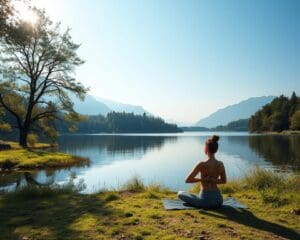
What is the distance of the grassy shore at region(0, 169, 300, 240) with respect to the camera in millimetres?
7906

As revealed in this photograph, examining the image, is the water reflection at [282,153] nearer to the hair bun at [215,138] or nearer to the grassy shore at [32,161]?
the hair bun at [215,138]

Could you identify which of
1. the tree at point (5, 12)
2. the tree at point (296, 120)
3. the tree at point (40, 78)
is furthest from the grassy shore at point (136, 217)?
the tree at point (296, 120)

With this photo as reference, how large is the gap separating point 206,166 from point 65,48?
116 ft

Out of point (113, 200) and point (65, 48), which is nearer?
point (113, 200)

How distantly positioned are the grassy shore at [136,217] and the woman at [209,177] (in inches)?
15.6

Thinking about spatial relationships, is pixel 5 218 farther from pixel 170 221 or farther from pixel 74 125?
pixel 74 125

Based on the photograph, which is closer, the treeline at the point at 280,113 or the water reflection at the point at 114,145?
the water reflection at the point at 114,145

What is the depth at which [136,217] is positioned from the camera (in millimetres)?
9359

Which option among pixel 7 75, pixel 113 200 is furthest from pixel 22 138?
pixel 113 200

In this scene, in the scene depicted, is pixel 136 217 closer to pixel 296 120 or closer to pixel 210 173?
pixel 210 173

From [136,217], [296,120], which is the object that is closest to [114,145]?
[136,217]

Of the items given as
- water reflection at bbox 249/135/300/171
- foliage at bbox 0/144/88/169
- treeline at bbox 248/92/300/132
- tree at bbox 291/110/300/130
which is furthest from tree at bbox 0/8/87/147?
treeline at bbox 248/92/300/132

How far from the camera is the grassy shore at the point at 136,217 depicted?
7906mm

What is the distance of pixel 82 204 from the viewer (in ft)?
38.2
